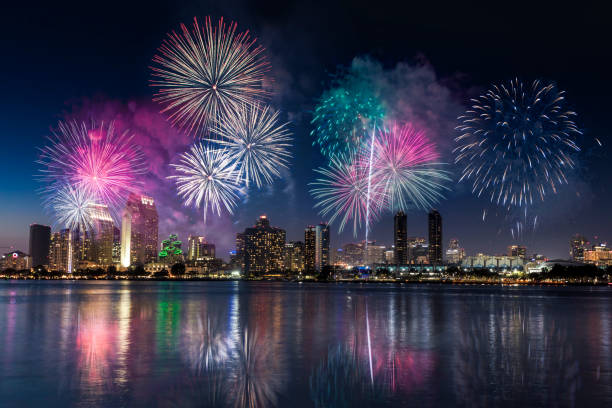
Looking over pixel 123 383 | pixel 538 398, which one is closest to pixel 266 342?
pixel 123 383

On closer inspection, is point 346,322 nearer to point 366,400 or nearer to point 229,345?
point 229,345

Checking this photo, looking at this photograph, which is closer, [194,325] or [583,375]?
[583,375]

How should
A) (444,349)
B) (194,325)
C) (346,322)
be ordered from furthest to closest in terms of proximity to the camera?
(346,322) < (194,325) < (444,349)

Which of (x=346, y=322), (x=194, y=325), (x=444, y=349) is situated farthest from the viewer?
(x=346, y=322)

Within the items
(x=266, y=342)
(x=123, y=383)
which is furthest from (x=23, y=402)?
(x=266, y=342)

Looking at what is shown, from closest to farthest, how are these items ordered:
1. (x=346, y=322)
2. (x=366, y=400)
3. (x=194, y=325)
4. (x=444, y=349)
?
(x=366, y=400), (x=444, y=349), (x=194, y=325), (x=346, y=322)

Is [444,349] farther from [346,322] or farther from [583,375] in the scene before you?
[346,322]

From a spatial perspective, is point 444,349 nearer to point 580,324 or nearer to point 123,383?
point 123,383

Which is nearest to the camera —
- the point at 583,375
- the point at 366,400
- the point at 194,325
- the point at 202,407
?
the point at 202,407

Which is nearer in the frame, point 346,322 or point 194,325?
point 194,325
